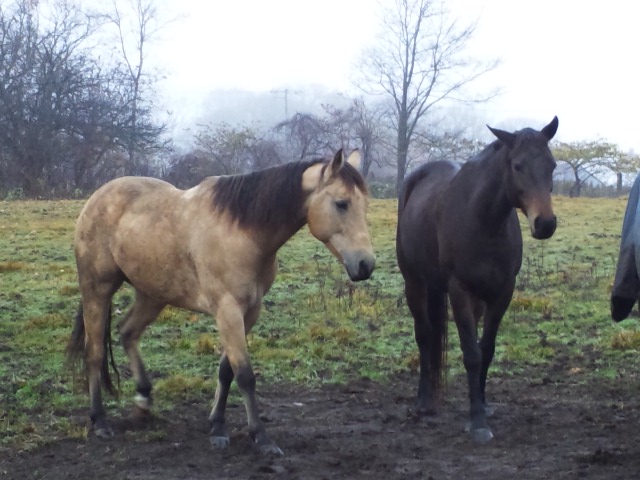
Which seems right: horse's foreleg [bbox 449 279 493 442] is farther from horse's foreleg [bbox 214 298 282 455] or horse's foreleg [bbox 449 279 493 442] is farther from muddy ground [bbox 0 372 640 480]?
horse's foreleg [bbox 214 298 282 455]

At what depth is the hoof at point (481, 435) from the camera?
16.4 ft

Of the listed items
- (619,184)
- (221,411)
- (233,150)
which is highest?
(233,150)

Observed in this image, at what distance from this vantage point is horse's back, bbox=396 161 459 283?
19.2 ft

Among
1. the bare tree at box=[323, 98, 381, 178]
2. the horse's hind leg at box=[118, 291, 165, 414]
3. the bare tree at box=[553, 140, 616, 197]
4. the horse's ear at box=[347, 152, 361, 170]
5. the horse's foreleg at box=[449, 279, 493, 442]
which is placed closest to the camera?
the horse's ear at box=[347, 152, 361, 170]

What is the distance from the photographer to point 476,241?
5.30m

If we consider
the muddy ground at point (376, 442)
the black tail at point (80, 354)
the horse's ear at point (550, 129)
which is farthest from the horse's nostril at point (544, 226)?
the black tail at point (80, 354)

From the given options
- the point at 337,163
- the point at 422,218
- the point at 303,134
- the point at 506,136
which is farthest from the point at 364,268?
the point at 303,134

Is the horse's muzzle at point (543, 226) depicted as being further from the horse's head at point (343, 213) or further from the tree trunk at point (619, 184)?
the tree trunk at point (619, 184)

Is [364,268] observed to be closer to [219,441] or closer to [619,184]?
[219,441]

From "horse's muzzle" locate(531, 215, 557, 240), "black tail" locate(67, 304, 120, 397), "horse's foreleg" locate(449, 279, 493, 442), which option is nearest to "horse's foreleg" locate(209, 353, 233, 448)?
"black tail" locate(67, 304, 120, 397)

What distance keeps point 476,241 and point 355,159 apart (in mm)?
979

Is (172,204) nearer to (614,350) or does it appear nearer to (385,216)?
(614,350)

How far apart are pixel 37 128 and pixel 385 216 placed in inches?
585

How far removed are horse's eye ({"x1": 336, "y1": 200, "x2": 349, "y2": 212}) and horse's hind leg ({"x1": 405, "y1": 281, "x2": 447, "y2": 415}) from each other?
5.93 ft
